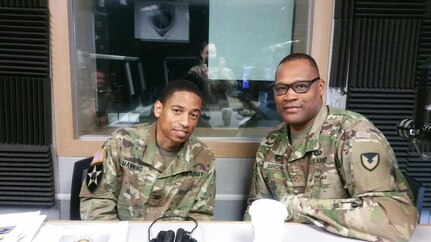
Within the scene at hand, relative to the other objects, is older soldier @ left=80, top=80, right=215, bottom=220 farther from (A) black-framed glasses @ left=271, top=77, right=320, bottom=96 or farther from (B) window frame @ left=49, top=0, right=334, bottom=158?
(B) window frame @ left=49, top=0, right=334, bottom=158

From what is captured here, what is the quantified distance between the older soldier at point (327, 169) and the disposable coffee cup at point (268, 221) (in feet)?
1.00

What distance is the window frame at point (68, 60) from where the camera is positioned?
1.97m

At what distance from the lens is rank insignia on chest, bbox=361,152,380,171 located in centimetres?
123

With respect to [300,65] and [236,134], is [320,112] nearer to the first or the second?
[300,65]

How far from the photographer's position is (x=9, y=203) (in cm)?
210

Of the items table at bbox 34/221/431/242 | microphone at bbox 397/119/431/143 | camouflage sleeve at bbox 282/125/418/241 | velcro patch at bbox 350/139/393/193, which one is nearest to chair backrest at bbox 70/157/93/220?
table at bbox 34/221/431/242

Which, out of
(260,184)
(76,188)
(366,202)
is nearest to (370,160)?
(366,202)

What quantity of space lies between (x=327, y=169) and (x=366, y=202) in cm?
26

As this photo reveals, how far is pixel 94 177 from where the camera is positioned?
144 cm

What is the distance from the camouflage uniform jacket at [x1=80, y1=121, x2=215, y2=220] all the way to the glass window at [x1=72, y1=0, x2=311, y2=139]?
71 cm

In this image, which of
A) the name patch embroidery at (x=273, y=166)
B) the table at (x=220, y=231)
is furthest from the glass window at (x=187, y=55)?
the table at (x=220, y=231)

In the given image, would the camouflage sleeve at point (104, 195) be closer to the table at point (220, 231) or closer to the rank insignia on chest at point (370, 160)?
the table at point (220, 231)

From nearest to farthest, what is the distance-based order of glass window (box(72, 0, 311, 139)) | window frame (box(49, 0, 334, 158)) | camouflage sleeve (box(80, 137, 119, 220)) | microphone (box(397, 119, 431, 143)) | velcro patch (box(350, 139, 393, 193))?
→ microphone (box(397, 119, 431, 143)), velcro patch (box(350, 139, 393, 193)), camouflage sleeve (box(80, 137, 119, 220)), window frame (box(49, 0, 334, 158)), glass window (box(72, 0, 311, 139))

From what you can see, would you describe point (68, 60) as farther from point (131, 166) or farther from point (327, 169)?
point (327, 169)
